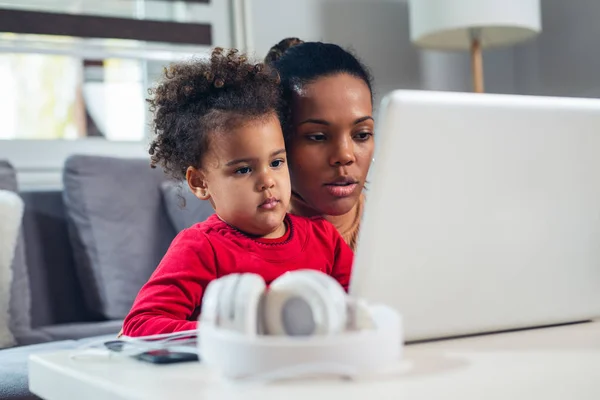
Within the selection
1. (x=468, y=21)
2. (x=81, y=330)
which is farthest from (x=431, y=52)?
(x=81, y=330)

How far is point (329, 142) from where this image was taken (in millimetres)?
1313

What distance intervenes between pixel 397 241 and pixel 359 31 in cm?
277

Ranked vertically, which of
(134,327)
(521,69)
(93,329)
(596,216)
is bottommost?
(93,329)

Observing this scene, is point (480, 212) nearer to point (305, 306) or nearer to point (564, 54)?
point (305, 306)

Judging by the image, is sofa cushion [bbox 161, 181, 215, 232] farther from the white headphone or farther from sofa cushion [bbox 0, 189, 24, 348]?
the white headphone

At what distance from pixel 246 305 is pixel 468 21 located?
239cm

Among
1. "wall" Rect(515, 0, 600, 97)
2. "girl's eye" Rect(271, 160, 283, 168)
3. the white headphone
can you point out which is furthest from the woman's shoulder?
"wall" Rect(515, 0, 600, 97)

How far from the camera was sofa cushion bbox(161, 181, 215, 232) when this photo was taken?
2.30m

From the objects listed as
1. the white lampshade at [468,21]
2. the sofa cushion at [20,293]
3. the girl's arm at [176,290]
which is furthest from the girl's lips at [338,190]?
the white lampshade at [468,21]

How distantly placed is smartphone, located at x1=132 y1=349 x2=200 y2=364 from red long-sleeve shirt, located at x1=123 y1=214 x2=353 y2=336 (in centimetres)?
18

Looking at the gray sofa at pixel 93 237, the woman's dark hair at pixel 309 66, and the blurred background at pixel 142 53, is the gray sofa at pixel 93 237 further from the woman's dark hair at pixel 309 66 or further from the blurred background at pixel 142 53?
the woman's dark hair at pixel 309 66

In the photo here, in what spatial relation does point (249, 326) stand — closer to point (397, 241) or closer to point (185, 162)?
point (397, 241)

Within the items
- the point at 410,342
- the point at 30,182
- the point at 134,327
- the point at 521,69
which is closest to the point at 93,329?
the point at 30,182

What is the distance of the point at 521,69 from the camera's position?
11.6 feet
